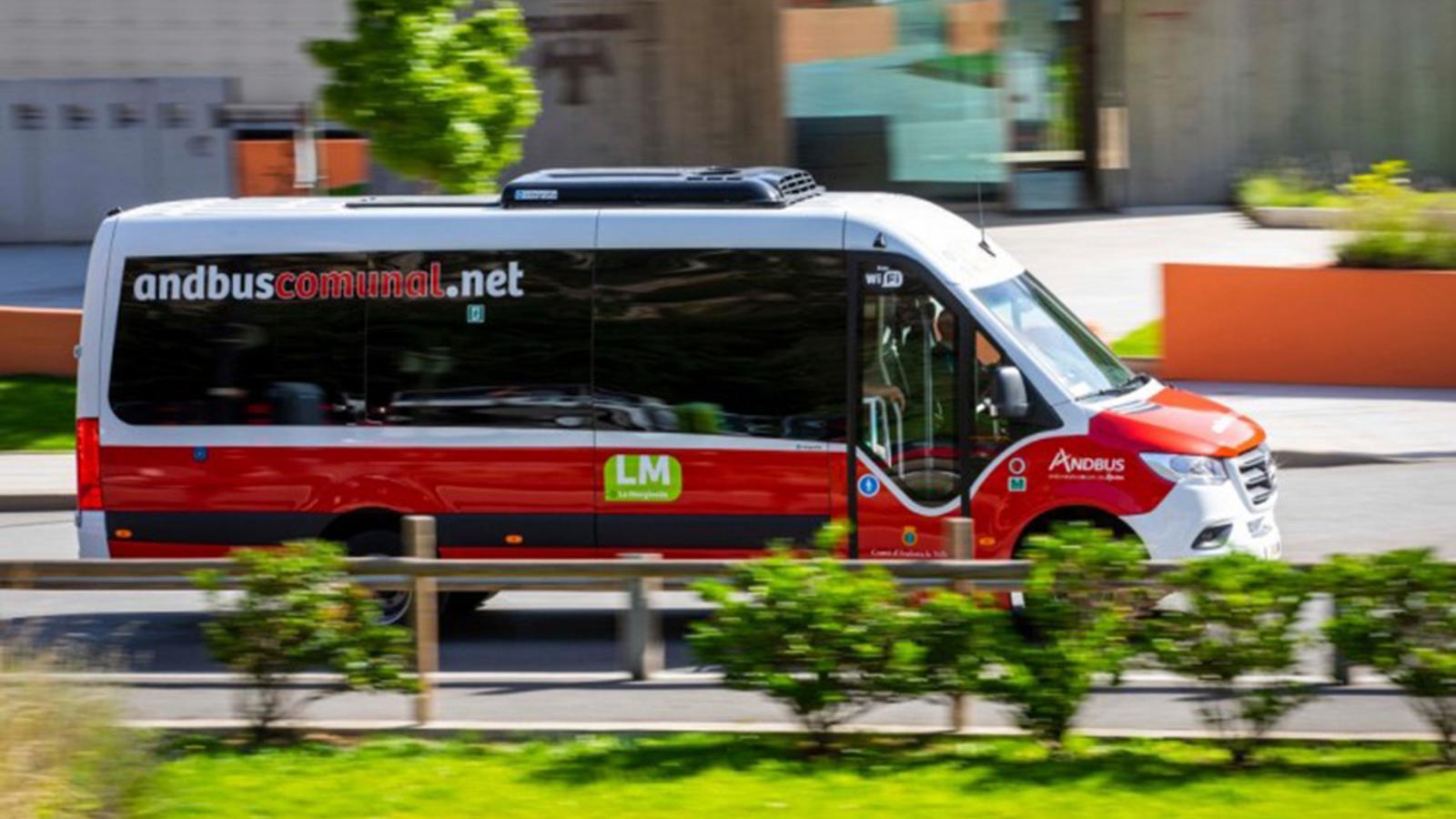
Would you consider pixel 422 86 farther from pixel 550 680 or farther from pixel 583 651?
pixel 550 680

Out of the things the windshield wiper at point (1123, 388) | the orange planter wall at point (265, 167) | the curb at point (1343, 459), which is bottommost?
the curb at point (1343, 459)

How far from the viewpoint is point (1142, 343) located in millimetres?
22391

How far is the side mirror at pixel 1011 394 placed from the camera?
1138cm

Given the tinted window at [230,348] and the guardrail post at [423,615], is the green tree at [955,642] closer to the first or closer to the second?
the guardrail post at [423,615]

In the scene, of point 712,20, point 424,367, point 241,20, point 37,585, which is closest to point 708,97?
point 712,20

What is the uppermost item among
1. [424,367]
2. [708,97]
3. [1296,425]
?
[708,97]

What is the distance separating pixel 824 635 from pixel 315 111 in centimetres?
3104

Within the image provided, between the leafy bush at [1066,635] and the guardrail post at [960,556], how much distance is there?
12.5 inches

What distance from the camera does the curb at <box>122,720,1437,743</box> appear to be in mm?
8914

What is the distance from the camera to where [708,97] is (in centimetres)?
3027

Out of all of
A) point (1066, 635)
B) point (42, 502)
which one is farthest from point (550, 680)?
point (42, 502)

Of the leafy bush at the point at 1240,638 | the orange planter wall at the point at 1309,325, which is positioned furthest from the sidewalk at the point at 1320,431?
the leafy bush at the point at 1240,638

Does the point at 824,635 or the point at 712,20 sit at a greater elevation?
the point at 712,20

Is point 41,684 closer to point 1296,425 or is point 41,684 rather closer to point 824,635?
point 824,635
